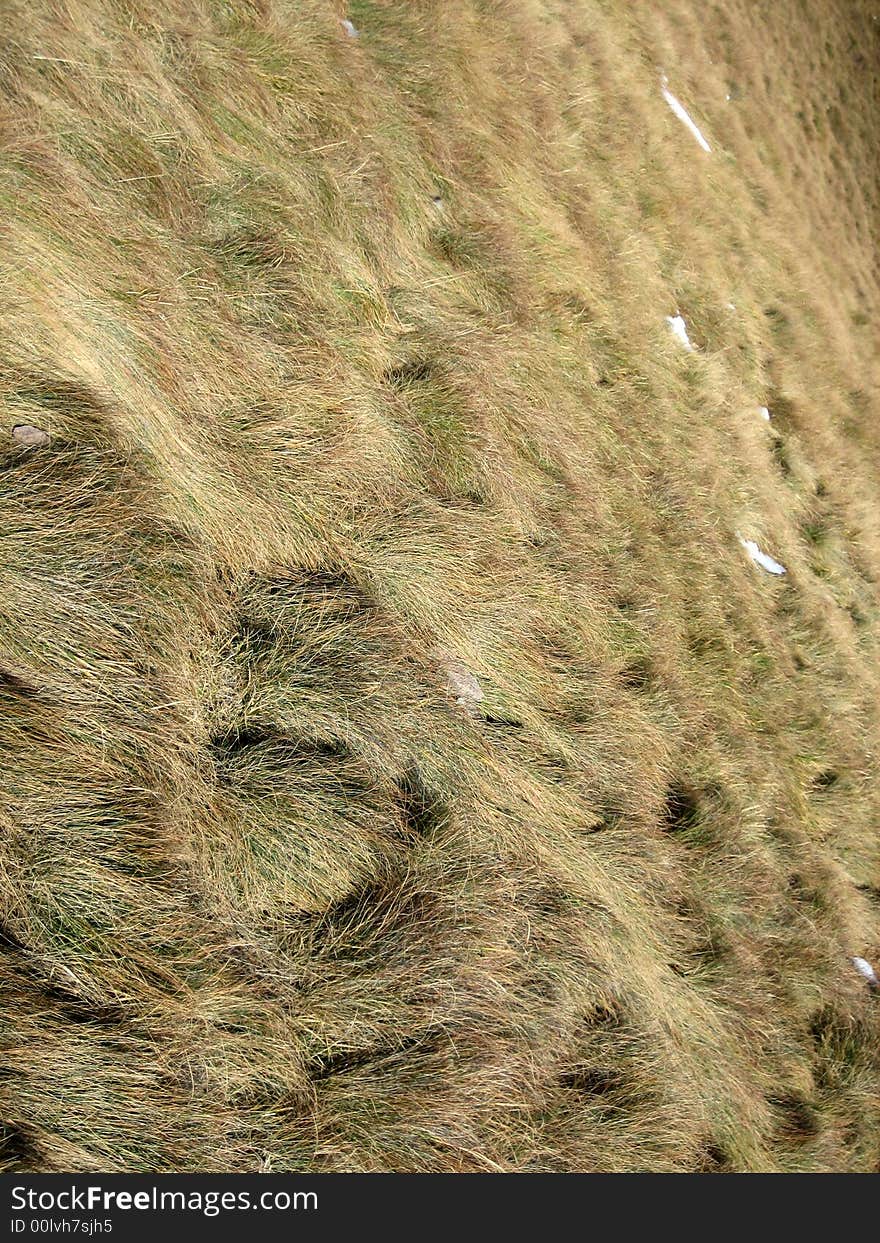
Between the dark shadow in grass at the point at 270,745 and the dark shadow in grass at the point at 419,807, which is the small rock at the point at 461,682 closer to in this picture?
the dark shadow in grass at the point at 419,807

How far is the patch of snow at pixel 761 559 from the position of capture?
11.5 feet

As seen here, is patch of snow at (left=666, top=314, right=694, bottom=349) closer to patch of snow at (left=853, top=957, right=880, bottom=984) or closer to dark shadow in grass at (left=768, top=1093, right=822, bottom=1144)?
patch of snow at (left=853, top=957, right=880, bottom=984)

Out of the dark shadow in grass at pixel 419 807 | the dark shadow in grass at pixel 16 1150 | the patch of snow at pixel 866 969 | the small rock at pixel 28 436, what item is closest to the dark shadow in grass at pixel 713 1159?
the patch of snow at pixel 866 969

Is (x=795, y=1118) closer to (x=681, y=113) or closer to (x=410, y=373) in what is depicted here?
(x=410, y=373)

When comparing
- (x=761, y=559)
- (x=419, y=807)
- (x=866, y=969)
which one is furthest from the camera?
(x=761, y=559)

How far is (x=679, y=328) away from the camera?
362 cm

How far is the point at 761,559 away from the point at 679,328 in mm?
1195

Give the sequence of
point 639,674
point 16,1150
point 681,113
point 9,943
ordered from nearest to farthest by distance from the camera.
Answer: point 16,1150 → point 9,943 → point 639,674 → point 681,113

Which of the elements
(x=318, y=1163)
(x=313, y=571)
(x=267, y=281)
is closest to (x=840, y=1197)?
(x=318, y=1163)

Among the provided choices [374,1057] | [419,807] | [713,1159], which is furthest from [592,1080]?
[419,807]

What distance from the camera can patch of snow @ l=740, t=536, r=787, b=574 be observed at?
139 inches

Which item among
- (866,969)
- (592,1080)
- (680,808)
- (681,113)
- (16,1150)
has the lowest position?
(866,969)

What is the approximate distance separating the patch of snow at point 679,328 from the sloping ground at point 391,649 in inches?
1.3

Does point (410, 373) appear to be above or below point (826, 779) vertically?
above
